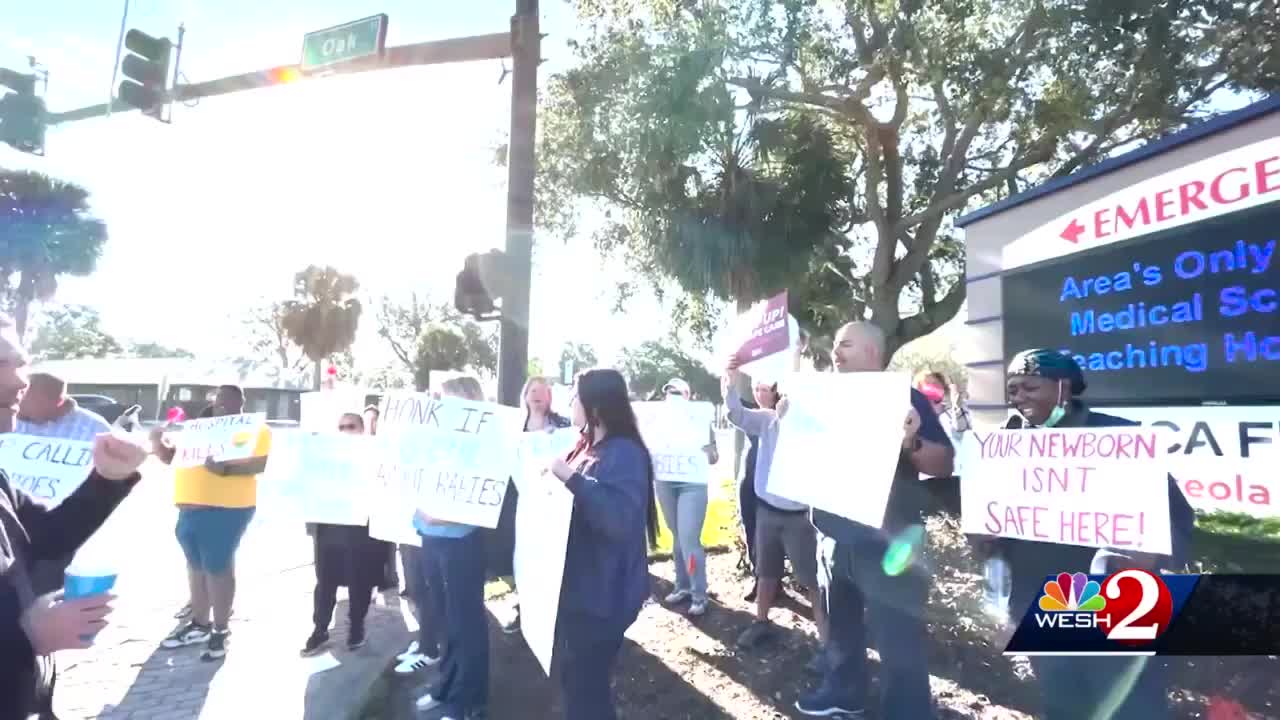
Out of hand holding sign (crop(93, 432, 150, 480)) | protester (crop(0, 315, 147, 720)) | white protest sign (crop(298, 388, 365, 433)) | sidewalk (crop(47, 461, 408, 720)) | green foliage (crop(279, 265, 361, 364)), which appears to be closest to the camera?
protester (crop(0, 315, 147, 720))

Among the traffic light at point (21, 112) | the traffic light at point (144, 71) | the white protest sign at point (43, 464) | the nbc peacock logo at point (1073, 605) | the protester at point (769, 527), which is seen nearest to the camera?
the nbc peacock logo at point (1073, 605)

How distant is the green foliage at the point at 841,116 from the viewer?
906 cm

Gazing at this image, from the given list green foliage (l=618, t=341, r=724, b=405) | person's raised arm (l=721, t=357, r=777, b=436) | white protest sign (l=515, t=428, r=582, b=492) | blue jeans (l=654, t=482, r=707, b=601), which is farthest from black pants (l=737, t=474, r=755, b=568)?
green foliage (l=618, t=341, r=724, b=405)

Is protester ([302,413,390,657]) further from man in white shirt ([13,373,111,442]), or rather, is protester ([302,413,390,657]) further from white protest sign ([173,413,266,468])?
man in white shirt ([13,373,111,442])

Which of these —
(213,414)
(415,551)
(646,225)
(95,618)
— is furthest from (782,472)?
(646,225)

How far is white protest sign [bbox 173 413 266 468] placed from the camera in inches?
217

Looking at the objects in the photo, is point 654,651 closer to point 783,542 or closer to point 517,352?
point 783,542

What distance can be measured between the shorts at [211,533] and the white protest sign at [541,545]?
2.74 meters

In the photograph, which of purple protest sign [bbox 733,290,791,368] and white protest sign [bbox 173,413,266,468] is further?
white protest sign [bbox 173,413,266,468]

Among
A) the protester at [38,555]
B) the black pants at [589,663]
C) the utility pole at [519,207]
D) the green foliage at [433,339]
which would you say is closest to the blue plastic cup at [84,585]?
the protester at [38,555]

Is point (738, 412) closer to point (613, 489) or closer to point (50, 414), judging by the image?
point (613, 489)

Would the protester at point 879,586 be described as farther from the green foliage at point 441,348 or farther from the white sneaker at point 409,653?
the green foliage at point 441,348

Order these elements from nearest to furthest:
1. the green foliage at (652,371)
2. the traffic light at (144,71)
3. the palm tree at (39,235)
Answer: the traffic light at (144,71) → the palm tree at (39,235) → the green foliage at (652,371)

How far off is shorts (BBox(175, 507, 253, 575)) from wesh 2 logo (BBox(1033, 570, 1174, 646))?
5.05 metres
